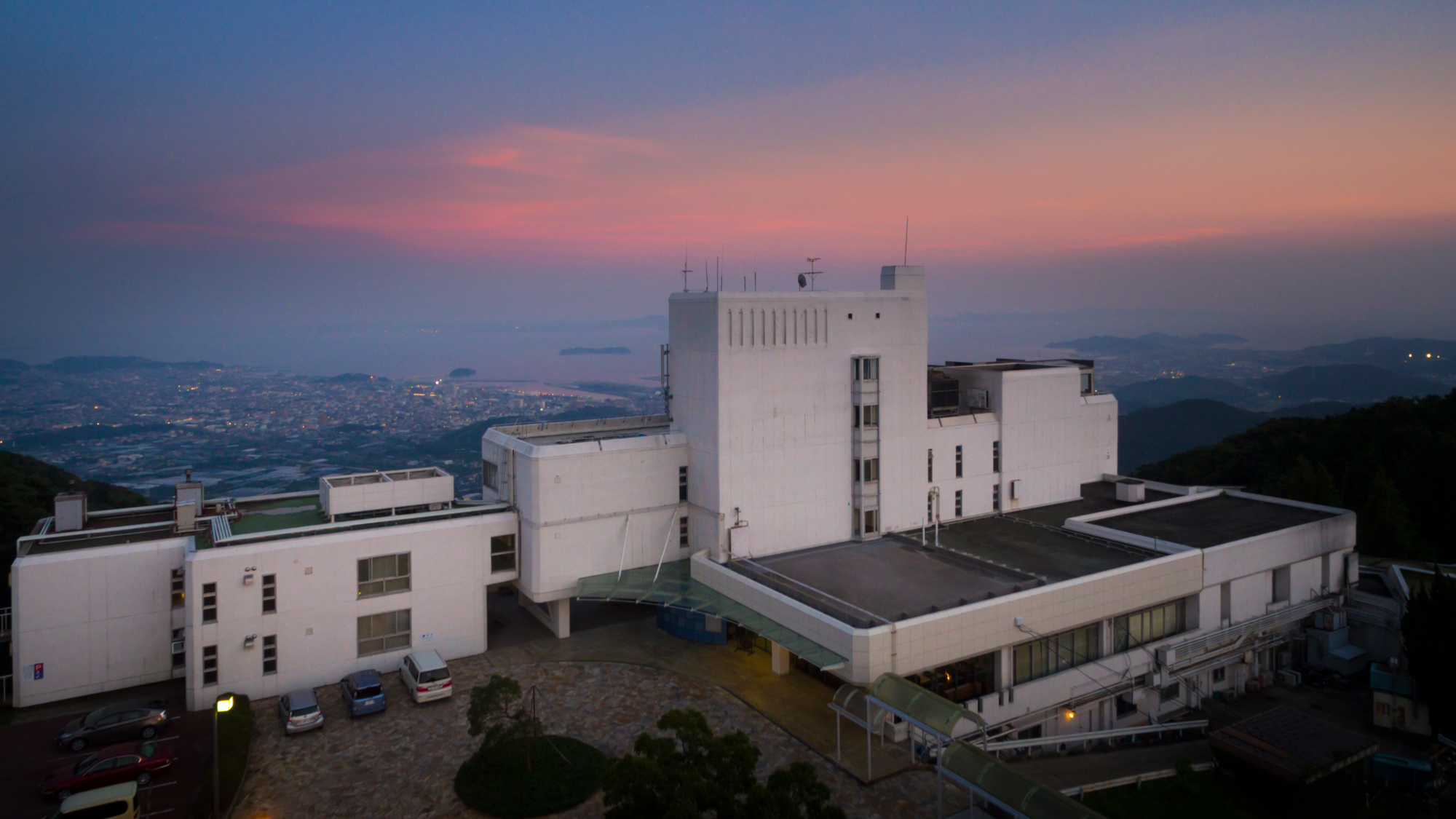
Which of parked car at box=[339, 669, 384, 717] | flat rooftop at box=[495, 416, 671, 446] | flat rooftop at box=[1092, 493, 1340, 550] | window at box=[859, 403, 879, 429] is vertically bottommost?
parked car at box=[339, 669, 384, 717]

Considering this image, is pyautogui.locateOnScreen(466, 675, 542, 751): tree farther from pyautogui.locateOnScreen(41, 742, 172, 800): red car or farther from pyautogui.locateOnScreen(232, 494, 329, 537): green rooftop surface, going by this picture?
pyautogui.locateOnScreen(232, 494, 329, 537): green rooftop surface

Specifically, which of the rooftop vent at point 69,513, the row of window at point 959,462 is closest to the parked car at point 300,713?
the rooftop vent at point 69,513

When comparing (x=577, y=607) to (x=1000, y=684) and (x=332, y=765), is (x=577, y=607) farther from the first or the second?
(x=1000, y=684)

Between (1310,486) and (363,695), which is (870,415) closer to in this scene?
(363,695)

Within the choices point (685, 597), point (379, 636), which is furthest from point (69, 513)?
point (685, 597)

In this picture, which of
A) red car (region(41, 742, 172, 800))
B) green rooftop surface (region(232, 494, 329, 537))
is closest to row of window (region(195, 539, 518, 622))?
green rooftop surface (region(232, 494, 329, 537))

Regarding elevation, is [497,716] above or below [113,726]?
above
